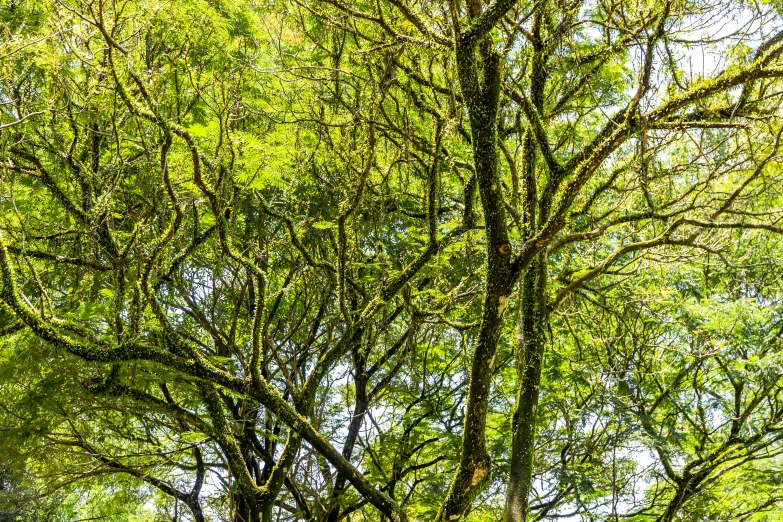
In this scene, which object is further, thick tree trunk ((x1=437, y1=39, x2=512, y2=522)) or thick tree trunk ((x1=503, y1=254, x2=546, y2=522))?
thick tree trunk ((x1=503, y1=254, x2=546, y2=522))

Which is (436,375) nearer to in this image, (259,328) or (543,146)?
(259,328)

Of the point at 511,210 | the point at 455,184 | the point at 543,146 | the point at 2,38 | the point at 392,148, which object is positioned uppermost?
the point at 455,184

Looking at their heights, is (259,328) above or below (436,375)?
below

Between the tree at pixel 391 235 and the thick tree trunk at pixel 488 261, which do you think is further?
the tree at pixel 391 235

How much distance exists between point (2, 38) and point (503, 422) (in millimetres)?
6939

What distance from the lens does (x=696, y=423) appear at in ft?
30.9

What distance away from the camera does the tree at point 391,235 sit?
479cm

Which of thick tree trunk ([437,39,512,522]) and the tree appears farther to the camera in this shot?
the tree

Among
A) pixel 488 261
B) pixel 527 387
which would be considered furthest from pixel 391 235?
pixel 488 261

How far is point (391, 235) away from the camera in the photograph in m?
8.58

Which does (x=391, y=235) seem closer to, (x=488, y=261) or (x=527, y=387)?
(x=527, y=387)

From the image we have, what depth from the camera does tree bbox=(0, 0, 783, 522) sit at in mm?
4785

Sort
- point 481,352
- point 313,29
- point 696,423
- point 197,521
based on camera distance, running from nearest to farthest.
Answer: point 481,352 < point 313,29 < point 197,521 < point 696,423

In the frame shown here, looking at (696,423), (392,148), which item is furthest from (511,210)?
(696,423)
